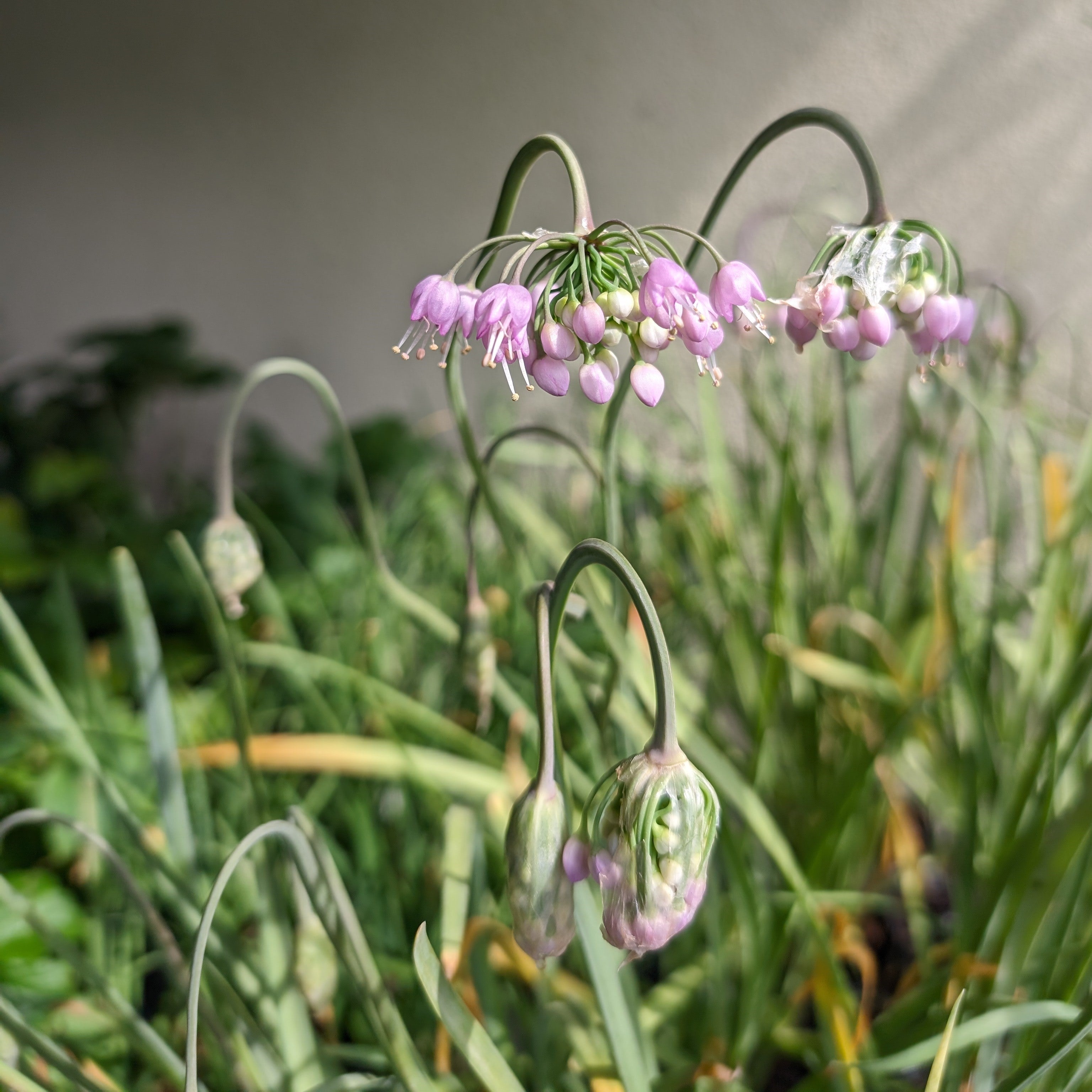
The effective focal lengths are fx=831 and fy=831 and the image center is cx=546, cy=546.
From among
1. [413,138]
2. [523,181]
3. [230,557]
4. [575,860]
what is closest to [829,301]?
[523,181]

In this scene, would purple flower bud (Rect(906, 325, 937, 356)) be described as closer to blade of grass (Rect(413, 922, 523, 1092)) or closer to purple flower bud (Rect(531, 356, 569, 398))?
purple flower bud (Rect(531, 356, 569, 398))

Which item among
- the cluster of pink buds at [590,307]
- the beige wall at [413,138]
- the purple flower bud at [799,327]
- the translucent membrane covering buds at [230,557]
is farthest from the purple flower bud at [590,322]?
the beige wall at [413,138]

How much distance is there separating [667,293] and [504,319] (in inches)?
2.2

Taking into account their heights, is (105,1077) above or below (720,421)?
below

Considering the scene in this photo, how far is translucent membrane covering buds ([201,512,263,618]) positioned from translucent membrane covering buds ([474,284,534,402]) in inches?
10.2

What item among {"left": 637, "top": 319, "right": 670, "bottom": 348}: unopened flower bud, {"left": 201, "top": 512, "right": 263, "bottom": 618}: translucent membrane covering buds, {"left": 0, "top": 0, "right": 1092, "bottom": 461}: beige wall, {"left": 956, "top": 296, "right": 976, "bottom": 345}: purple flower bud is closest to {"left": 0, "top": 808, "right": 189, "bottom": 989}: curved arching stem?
{"left": 201, "top": 512, "right": 263, "bottom": 618}: translucent membrane covering buds

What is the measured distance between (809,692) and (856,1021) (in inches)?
11.1

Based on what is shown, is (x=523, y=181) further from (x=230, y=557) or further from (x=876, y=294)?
(x=230, y=557)

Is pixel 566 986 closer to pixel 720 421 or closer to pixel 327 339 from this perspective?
pixel 720 421

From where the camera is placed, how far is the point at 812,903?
50 centimetres

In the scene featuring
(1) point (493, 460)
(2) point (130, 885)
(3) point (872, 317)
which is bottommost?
(2) point (130, 885)

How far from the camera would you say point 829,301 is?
1.03ft

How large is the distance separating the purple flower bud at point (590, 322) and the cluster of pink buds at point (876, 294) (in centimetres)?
9

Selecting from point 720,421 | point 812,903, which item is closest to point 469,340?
point 812,903
